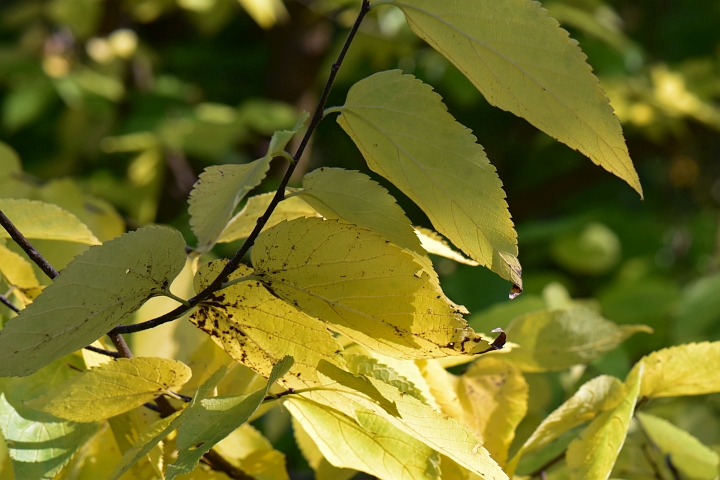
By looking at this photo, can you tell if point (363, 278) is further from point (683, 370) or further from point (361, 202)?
point (683, 370)

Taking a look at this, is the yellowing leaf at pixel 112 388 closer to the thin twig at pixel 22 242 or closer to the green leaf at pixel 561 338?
the thin twig at pixel 22 242

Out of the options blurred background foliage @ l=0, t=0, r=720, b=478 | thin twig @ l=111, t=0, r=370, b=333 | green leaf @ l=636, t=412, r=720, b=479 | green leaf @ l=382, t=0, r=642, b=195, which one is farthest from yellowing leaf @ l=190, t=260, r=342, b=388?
blurred background foliage @ l=0, t=0, r=720, b=478

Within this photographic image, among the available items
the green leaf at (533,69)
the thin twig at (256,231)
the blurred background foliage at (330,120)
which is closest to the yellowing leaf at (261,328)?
the thin twig at (256,231)

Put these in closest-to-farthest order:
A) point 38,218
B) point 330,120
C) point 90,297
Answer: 1. point 90,297
2. point 38,218
3. point 330,120

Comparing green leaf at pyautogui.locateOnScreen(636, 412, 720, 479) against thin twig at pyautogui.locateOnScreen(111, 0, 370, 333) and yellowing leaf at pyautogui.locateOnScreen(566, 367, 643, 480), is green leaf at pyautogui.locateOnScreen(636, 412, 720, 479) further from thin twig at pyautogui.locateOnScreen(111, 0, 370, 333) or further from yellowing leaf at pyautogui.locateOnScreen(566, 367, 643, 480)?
thin twig at pyautogui.locateOnScreen(111, 0, 370, 333)

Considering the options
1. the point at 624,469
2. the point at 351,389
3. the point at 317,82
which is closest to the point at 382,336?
the point at 351,389

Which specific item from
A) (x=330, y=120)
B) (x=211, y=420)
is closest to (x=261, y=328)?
(x=211, y=420)
